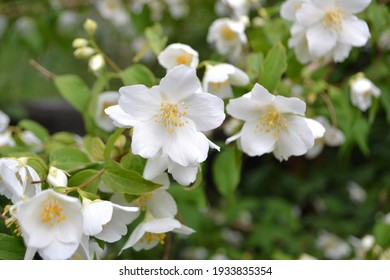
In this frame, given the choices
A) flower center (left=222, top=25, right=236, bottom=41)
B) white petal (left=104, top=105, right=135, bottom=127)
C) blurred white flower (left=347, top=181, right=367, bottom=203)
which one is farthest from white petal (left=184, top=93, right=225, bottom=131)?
blurred white flower (left=347, top=181, right=367, bottom=203)

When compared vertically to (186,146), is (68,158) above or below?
below

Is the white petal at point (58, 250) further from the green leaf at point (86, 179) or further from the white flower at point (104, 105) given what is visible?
the white flower at point (104, 105)

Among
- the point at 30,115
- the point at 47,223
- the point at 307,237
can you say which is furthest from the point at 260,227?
the point at 30,115

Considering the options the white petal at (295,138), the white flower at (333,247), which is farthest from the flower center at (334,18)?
the white flower at (333,247)

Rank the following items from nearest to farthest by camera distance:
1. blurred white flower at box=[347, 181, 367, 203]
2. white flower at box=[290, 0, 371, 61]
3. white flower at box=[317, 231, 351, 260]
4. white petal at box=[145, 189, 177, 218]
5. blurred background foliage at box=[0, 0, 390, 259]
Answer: white petal at box=[145, 189, 177, 218], white flower at box=[290, 0, 371, 61], blurred background foliage at box=[0, 0, 390, 259], white flower at box=[317, 231, 351, 260], blurred white flower at box=[347, 181, 367, 203]

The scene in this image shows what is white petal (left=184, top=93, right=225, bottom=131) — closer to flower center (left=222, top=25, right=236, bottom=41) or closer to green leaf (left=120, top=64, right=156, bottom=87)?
green leaf (left=120, top=64, right=156, bottom=87)

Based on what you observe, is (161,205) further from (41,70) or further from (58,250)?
(41,70)

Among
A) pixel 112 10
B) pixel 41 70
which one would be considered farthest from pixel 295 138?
pixel 112 10
